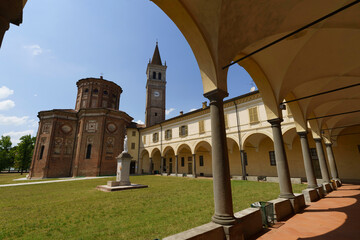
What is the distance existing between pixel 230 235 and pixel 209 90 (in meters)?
3.08

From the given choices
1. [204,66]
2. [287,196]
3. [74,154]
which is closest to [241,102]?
[287,196]

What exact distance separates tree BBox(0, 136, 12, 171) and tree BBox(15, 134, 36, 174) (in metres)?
2.58

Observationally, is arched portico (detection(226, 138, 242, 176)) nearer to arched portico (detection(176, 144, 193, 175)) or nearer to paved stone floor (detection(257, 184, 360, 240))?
arched portico (detection(176, 144, 193, 175))

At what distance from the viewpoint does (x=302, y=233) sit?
3.90m

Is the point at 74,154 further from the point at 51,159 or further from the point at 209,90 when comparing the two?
the point at 209,90

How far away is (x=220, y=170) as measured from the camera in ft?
11.7

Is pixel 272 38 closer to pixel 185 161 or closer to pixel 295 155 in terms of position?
pixel 295 155

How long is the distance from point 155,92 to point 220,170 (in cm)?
3836

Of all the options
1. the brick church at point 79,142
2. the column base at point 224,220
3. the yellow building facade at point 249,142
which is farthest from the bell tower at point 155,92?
the column base at point 224,220

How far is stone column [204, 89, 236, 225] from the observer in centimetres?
337

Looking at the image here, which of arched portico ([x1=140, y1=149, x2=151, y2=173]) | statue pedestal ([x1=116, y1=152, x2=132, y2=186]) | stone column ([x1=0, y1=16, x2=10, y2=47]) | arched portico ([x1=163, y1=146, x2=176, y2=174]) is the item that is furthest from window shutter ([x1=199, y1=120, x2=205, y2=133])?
stone column ([x1=0, y1=16, x2=10, y2=47])

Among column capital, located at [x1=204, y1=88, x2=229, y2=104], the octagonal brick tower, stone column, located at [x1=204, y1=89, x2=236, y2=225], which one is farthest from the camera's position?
the octagonal brick tower

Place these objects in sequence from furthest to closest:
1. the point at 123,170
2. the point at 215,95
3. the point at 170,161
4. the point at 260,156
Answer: the point at 170,161 < the point at 260,156 < the point at 123,170 < the point at 215,95

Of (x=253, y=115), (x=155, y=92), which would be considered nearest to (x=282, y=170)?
(x=253, y=115)
